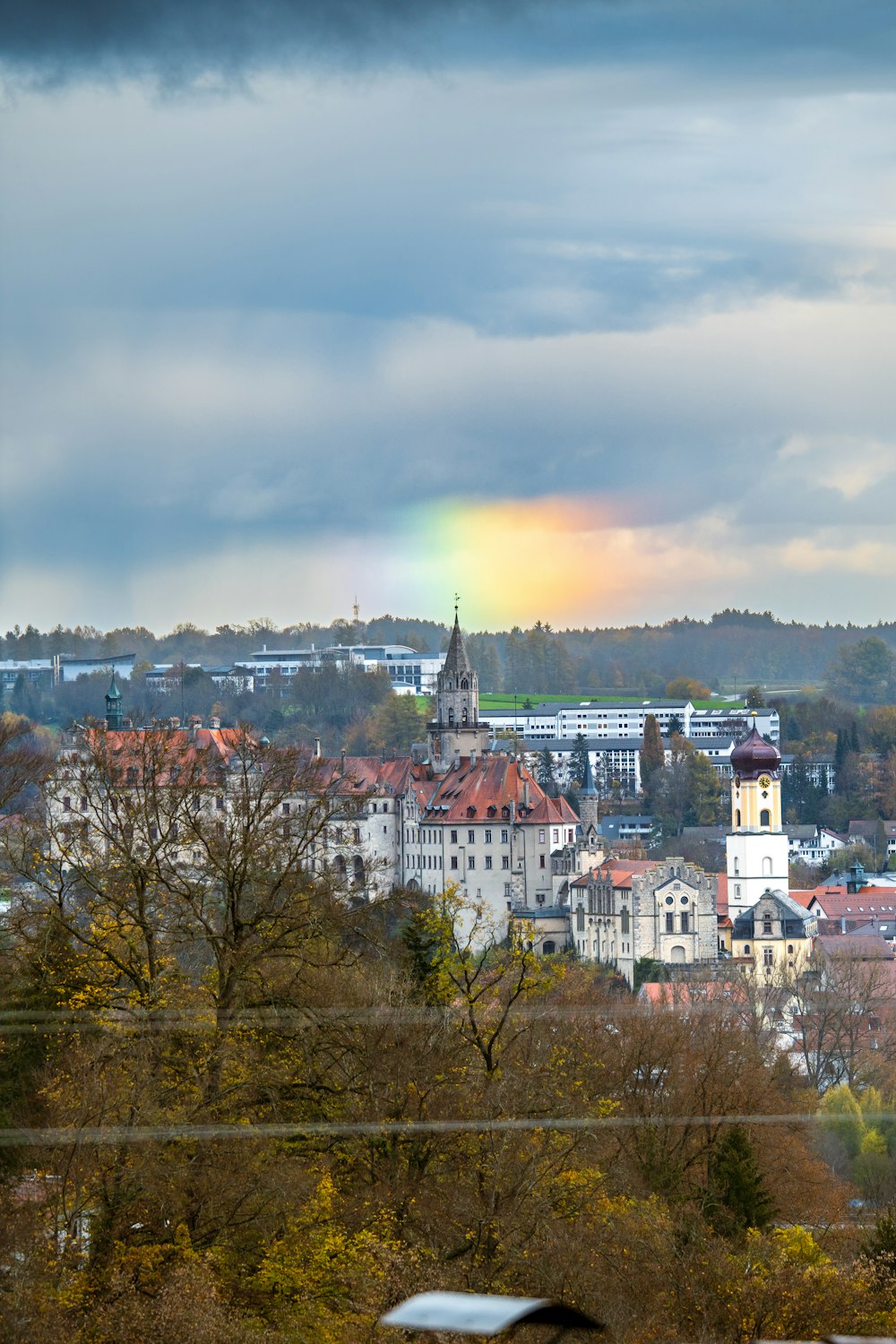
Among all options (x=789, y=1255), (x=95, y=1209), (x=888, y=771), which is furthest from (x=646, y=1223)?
(x=888, y=771)

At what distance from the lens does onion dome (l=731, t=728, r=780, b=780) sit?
4206 cm

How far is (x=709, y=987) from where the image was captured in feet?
77.8

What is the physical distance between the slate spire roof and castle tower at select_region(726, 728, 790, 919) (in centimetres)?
1066

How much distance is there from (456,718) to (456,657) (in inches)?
76.2

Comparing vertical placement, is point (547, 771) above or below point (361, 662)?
below

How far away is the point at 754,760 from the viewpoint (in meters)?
42.2

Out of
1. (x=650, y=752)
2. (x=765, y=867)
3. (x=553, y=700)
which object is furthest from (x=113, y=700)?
(x=553, y=700)

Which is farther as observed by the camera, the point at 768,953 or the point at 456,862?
the point at 456,862

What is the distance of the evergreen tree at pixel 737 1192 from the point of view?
10.0m

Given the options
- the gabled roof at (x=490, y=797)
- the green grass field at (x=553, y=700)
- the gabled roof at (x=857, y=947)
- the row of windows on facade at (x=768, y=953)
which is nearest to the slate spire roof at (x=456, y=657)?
the gabled roof at (x=490, y=797)

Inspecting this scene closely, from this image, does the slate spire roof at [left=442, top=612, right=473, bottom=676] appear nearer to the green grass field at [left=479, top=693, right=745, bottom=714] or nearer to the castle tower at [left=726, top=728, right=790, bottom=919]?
the green grass field at [left=479, top=693, right=745, bottom=714]

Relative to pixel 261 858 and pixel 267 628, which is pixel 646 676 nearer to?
pixel 267 628

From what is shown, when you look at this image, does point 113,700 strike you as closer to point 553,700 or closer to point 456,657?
point 456,657

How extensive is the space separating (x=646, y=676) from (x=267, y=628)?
12679 millimetres
